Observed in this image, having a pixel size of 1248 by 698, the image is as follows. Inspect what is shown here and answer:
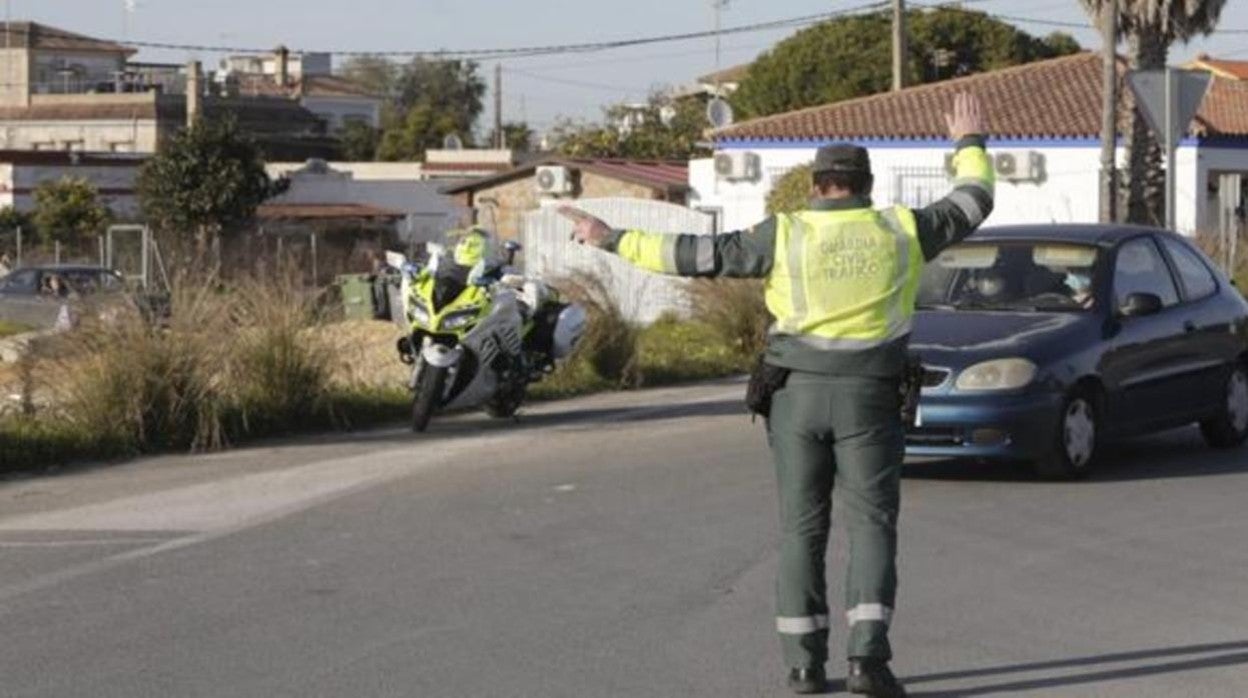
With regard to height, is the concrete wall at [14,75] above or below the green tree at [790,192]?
above

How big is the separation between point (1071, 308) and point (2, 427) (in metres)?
6.55

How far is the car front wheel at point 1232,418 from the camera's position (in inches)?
546

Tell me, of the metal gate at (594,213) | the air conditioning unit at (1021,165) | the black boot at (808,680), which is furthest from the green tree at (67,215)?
the black boot at (808,680)

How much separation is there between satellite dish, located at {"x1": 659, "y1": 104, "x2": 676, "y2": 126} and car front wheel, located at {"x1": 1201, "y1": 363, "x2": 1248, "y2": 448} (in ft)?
190

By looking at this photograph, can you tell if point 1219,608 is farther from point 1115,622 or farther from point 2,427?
point 2,427

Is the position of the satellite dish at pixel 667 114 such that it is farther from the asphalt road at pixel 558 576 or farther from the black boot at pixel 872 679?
the black boot at pixel 872 679

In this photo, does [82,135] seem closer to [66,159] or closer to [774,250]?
[66,159]

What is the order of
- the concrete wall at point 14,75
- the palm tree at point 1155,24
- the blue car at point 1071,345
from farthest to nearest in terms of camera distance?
the concrete wall at point 14,75 < the palm tree at point 1155,24 < the blue car at point 1071,345

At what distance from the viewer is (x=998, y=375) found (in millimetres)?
12047

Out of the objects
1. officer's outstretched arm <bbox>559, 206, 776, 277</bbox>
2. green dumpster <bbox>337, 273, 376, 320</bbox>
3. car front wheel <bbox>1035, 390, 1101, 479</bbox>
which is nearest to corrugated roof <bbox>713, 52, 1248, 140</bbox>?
green dumpster <bbox>337, 273, 376, 320</bbox>

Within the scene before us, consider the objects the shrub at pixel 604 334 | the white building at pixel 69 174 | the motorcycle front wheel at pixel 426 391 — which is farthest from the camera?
the white building at pixel 69 174

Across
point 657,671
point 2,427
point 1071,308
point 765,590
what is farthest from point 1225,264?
point 657,671

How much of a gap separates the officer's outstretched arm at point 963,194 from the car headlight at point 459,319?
25.6 ft

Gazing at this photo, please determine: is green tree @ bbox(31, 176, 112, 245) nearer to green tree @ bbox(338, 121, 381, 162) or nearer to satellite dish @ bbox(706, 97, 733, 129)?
satellite dish @ bbox(706, 97, 733, 129)
